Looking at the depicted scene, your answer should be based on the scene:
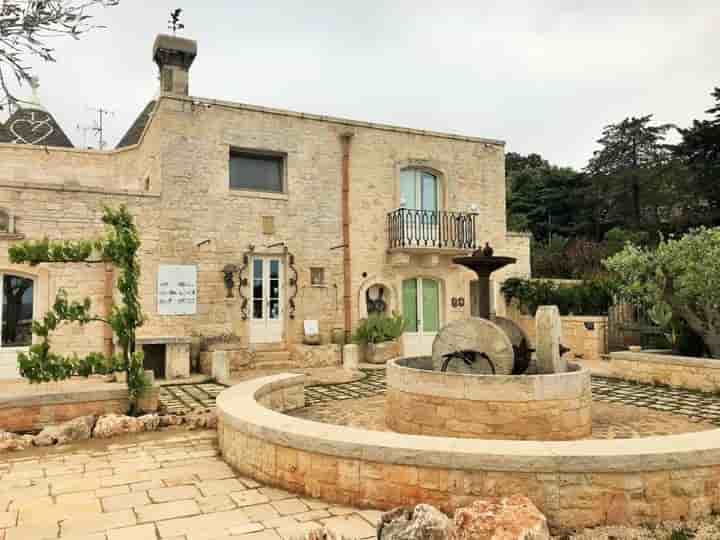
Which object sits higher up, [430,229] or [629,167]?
[629,167]

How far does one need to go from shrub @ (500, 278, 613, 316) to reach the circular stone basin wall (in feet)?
30.8

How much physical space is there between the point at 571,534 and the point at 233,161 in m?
11.1

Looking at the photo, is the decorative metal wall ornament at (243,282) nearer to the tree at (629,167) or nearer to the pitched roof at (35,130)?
the pitched roof at (35,130)

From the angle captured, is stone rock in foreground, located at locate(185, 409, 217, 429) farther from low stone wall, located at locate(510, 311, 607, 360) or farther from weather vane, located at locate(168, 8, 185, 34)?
weather vane, located at locate(168, 8, 185, 34)

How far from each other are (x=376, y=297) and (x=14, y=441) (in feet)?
30.4

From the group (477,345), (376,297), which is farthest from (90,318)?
(376,297)

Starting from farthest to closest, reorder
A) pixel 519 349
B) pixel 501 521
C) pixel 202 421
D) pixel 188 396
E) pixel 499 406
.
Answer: pixel 188 396 < pixel 202 421 < pixel 519 349 < pixel 499 406 < pixel 501 521

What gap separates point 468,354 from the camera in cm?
590

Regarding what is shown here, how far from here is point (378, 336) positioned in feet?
42.1

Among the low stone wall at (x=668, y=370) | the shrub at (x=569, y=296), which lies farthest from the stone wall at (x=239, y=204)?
the low stone wall at (x=668, y=370)

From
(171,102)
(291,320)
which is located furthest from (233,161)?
(291,320)

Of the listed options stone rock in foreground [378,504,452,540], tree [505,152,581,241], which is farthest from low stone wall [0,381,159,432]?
tree [505,152,581,241]

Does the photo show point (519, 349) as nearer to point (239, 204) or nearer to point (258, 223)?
point (258, 223)

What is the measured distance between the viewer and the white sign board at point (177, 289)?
11352 millimetres
